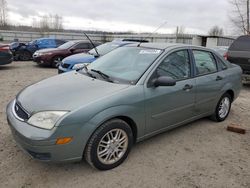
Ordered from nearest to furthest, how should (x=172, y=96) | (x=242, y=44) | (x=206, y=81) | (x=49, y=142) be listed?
(x=49, y=142), (x=172, y=96), (x=206, y=81), (x=242, y=44)

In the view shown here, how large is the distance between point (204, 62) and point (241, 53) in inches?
185

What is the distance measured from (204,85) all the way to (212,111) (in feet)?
2.38

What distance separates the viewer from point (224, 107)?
4980 millimetres

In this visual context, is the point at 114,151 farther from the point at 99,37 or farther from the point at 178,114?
the point at 99,37

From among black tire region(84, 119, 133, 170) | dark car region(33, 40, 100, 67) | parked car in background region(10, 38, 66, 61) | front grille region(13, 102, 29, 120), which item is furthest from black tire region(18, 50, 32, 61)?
black tire region(84, 119, 133, 170)

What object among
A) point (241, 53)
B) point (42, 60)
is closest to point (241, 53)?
point (241, 53)

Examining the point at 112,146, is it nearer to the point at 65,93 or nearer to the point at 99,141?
the point at 99,141

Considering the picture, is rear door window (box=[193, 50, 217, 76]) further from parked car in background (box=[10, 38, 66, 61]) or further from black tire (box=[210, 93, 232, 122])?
parked car in background (box=[10, 38, 66, 61])

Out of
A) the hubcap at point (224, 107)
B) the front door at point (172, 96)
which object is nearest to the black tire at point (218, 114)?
the hubcap at point (224, 107)

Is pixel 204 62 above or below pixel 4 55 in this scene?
above

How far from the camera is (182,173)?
3.09 metres

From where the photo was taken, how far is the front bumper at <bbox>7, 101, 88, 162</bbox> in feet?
8.57

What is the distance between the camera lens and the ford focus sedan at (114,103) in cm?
270

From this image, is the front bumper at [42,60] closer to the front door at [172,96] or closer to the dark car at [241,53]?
the dark car at [241,53]
